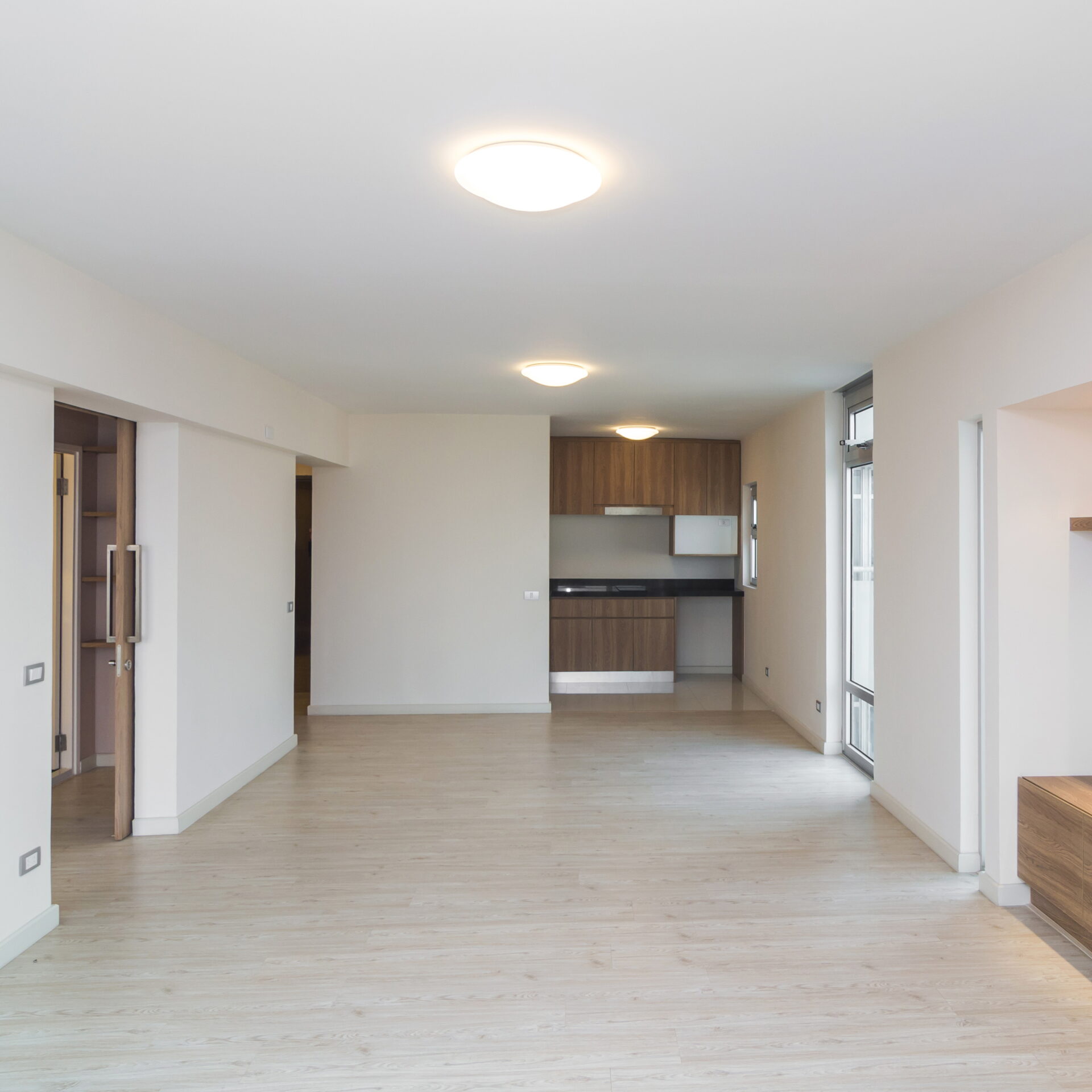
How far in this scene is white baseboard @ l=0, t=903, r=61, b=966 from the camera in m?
2.82

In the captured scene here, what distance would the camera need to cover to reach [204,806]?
4402mm

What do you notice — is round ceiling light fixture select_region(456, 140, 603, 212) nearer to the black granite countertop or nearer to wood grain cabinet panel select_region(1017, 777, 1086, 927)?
wood grain cabinet panel select_region(1017, 777, 1086, 927)

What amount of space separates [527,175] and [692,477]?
646 centimetres

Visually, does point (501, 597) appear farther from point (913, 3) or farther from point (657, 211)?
point (913, 3)

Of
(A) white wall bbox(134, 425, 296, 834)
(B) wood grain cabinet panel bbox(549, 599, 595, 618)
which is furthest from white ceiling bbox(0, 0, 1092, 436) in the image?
(B) wood grain cabinet panel bbox(549, 599, 595, 618)

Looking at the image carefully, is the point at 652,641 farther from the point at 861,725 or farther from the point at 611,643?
the point at 861,725

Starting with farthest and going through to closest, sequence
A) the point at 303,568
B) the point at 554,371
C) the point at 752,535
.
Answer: the point at 303,568 < the point at 752,535 < the point at 554,371

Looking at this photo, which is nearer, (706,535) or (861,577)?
(861,577)

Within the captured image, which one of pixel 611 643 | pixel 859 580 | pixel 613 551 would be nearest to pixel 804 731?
pixel 859 580

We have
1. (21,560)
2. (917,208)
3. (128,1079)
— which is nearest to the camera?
(128,1079)

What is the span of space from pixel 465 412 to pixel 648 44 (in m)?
5.20

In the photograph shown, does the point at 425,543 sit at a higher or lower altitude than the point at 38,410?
lower

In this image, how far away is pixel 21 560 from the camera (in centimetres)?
296

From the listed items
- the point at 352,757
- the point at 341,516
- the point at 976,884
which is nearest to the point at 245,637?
the point at 352,757
